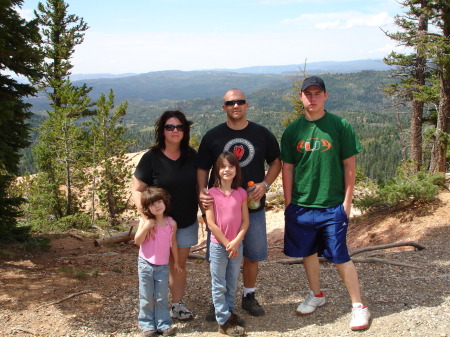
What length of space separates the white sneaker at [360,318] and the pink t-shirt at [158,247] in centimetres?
214

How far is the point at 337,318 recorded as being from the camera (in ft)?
13.9

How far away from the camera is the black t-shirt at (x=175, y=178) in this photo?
3.95 metres

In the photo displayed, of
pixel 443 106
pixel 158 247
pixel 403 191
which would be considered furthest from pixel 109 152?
pixel 158 247

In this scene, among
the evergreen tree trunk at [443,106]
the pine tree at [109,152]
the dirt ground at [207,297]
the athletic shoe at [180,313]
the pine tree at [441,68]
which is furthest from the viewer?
the pine tree at [109,152]

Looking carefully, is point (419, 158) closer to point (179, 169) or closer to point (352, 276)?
point (352, 276)

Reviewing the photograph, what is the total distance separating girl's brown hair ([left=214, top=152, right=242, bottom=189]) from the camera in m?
3.71

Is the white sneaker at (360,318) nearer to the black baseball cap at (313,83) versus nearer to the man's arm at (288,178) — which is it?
the man's arm at (288,178)

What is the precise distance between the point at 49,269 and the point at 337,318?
5340mm

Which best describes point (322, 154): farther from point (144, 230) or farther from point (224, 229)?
point (144, 230)

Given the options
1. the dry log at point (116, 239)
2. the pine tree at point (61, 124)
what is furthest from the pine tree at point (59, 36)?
the dry log at point (116, 239)

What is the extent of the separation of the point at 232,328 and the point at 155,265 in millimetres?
1065

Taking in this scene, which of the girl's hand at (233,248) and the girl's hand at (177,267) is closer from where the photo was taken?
the girl's hand at (233,248)

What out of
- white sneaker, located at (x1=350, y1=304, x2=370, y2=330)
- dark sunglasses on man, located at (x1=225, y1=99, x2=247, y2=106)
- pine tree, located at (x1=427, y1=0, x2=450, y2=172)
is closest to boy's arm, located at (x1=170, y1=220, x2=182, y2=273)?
dark sunglasses on man, located at (x1=225, y1=99, x2=247, y2=106)

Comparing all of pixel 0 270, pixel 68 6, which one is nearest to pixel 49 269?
pixel 0 270
